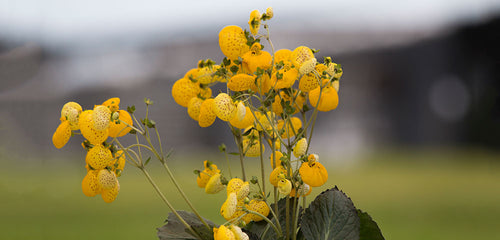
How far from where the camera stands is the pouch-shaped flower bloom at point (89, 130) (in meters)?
0.48

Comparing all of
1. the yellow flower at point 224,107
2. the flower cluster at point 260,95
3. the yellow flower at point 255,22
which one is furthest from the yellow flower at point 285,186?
the yellow flower at point 255,22

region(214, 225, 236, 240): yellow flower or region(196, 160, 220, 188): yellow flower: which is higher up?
region(196, 160, 220, 188): yellow flower

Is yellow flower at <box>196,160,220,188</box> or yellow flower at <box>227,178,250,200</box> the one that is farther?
yellow flower at <box>196,160,220,188</box>

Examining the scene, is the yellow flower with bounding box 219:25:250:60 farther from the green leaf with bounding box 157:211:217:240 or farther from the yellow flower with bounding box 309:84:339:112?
the green leaf with bounding box 157:211:217:240

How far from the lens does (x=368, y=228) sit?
58 centimetres

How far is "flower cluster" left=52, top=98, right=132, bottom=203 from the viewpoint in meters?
0.48

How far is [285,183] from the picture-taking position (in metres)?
0.50

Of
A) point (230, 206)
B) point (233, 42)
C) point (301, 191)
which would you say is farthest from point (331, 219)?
point (233, 42)

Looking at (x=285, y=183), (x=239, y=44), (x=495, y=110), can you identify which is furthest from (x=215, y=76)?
(x=495, y=110)

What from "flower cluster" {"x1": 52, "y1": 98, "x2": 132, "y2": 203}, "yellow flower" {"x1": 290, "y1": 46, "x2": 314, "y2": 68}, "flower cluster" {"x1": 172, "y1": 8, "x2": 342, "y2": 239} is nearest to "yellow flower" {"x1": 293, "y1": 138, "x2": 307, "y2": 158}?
"flower cluster" {"x1": 172, "y1": 8, "x2": 342, "y2": 239}

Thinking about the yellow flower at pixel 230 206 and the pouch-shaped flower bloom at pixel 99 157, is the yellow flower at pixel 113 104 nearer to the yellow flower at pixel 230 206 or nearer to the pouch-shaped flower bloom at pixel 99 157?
the pouch-shaped flower bloom at pixel 99 157

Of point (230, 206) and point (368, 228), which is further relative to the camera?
point (368, 228)

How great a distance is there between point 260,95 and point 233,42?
0.27 ft

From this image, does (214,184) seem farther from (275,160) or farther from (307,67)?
(307,67)
